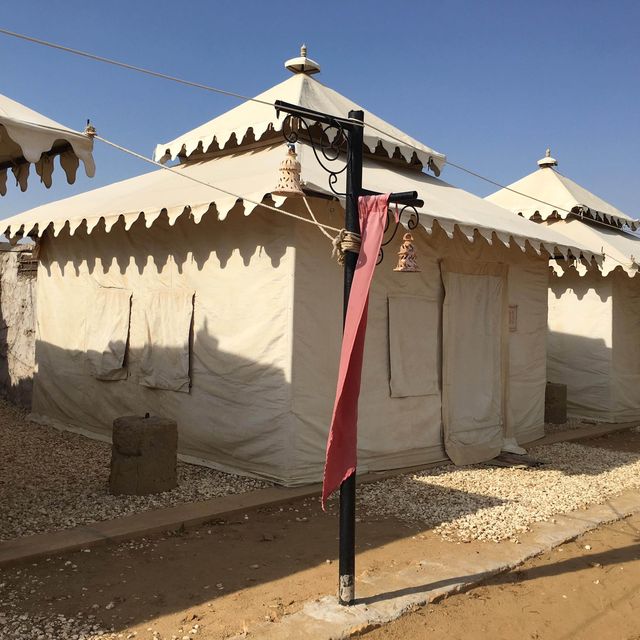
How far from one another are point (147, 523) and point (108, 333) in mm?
3320

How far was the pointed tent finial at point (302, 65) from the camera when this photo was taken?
7.95 meters

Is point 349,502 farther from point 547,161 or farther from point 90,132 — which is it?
point 547,161

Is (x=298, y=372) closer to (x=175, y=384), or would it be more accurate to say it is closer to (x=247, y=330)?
(x=247, y=330)

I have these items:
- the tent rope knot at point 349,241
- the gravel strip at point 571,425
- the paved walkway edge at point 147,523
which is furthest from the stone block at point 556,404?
the tent rope knot at point 349,241

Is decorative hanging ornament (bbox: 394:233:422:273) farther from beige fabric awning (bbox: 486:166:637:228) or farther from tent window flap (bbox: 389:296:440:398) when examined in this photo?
beige fabric awning (bbox: 486:166:637:228)

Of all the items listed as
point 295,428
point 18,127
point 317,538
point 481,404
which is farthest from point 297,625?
point 481,404

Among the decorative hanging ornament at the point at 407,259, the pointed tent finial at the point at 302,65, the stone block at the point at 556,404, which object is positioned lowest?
the stone block at the point at 556,404

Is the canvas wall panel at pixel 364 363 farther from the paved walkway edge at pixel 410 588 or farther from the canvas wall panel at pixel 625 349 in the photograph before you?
the canvas wall panel at pixel 625 349

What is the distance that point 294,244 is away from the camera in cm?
579

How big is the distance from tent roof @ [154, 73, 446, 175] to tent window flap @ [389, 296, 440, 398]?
1.86 metres

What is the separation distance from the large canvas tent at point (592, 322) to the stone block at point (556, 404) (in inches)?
25.9

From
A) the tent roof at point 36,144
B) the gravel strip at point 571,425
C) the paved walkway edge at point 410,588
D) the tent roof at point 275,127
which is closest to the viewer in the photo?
the paved walkway edge at point 410,588

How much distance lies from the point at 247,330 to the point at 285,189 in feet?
8.41

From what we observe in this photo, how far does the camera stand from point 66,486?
5625 millimetres
